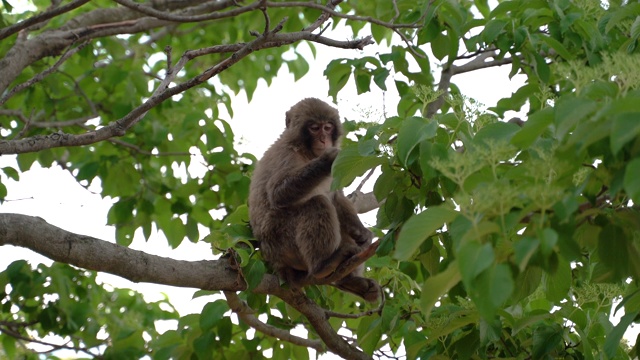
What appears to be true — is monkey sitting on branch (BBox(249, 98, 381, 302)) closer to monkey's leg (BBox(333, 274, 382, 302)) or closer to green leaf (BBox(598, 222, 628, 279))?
monkey's leg (BBox(333, 274, 382, 302))

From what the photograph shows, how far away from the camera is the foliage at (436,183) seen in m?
2.77

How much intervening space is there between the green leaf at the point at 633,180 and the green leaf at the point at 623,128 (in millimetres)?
100

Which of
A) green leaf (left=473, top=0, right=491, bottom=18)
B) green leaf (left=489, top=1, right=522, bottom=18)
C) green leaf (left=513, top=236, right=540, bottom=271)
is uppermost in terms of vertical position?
green leaf (left=473, top=0, right=491, bottom=18)

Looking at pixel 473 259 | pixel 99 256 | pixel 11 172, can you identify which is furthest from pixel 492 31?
pixel 11 172

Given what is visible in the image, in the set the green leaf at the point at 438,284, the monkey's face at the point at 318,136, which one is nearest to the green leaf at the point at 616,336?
the green leaf at the point at 438,284

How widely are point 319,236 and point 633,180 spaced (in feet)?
11.7

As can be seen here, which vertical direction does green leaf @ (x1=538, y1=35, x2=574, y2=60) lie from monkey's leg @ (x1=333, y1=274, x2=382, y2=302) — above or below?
above

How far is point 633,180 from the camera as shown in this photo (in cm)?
252

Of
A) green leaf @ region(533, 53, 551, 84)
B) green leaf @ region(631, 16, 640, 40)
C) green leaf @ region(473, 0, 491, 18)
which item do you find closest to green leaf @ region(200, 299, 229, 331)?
green leaf @ region(533, 53, 551, 84)

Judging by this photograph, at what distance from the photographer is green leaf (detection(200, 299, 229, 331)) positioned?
5379mm

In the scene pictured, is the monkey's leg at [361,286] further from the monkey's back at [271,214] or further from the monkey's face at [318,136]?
the monkey's face at [318,136]

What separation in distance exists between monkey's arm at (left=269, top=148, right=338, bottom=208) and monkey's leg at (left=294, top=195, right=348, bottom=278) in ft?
0.32

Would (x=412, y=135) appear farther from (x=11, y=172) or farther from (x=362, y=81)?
(x=11, y=172)

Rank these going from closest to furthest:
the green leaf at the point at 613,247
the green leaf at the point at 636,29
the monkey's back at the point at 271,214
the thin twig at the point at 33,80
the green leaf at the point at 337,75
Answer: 1. the green leaf at the point at 613,247
2. the green leaf at the point at 636,29
3. the thin twig at the point at 33,80
4. the monkey's back at the point at 271,214
5. the green leaf at the point at 337,75
